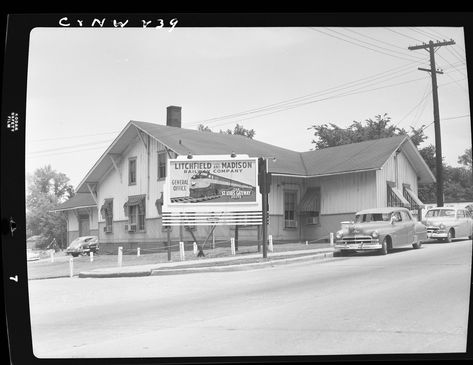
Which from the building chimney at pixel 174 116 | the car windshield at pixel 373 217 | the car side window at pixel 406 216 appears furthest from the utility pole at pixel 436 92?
the building chimney at pixel 174 116

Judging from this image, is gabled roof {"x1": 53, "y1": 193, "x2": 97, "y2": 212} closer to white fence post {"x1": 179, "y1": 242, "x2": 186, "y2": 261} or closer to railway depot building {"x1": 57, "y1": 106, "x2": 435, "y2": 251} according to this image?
railway depot building {"x1": 57, "y1": 106, "x2": 435, "y2": 251}

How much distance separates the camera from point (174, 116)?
4094 mm

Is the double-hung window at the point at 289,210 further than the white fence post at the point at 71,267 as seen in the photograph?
Yes

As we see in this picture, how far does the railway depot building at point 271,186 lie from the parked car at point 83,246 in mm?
34

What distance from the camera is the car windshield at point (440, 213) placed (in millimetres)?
4176

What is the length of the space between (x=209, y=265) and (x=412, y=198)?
1.39m

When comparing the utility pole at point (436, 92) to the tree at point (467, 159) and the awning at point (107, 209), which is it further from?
the awning at point (107, 209)

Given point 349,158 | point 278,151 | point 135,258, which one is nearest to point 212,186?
point 278,151

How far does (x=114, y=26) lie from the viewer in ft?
13.3

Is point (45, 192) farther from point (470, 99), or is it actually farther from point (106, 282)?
point (470, 99)

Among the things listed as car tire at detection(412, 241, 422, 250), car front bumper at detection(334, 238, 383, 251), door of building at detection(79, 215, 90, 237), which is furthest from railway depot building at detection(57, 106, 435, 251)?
car tire at detection(412, 241, 422, 250)

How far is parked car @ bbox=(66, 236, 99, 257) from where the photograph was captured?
13.6 feet

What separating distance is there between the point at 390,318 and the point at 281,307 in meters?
0.66

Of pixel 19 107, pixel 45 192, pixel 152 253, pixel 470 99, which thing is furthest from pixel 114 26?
pixel 470 99
